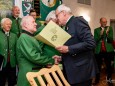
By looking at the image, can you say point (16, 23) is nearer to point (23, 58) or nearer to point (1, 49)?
point (1, 49)

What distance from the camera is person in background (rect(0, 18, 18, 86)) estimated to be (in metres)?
4.57

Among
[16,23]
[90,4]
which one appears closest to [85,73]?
[16,23]

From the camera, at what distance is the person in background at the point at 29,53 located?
2607 millimetres

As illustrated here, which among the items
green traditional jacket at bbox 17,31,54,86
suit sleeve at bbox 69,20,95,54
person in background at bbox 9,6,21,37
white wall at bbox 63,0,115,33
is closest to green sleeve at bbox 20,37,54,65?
green traditional jacket at bbox 17,31,54,86

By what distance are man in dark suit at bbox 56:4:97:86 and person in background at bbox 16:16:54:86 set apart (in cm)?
23

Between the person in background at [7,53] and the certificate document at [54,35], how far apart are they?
2165 mm

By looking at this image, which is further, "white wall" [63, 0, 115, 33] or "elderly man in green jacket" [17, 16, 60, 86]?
"white wall" [63, 0, 115, 33]

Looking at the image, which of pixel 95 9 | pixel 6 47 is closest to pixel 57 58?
pixel 6 47

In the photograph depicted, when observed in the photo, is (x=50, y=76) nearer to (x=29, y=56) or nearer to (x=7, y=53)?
→ (x=29, y=56)

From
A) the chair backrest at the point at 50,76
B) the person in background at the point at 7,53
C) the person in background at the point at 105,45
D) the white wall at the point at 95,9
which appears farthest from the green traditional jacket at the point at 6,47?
the white wall at the point at 95,9

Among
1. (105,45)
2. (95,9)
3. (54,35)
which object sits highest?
(95,9)

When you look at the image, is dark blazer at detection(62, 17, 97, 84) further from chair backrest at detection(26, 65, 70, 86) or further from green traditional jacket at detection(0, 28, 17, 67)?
green traditional jacket at detection(0, 28, 17, 67)

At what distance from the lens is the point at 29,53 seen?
258 cm

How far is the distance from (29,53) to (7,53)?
2.11m
